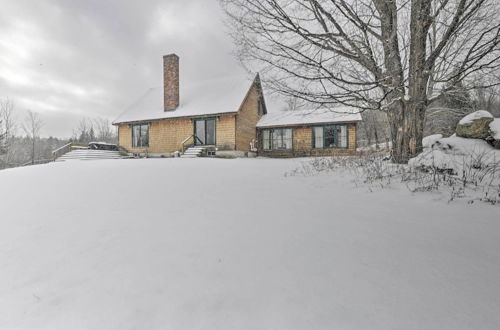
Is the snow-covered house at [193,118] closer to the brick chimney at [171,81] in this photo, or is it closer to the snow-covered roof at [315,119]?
the brick chimney at [171,81]

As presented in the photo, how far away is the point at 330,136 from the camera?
16812mm

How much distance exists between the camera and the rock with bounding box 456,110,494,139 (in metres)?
5.51

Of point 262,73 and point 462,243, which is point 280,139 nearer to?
point 262,73

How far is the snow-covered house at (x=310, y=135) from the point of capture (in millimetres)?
16188

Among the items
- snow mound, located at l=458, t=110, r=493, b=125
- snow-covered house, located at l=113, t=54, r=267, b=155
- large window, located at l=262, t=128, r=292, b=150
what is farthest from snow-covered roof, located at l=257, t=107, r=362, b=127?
snow mound, located at l=458, t=110, r=493, b=125

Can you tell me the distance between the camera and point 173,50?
17484mm

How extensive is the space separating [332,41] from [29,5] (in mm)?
12751

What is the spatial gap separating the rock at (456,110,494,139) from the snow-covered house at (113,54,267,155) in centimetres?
1160

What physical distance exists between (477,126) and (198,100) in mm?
15636

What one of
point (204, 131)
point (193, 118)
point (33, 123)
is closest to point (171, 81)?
point (193, 118)

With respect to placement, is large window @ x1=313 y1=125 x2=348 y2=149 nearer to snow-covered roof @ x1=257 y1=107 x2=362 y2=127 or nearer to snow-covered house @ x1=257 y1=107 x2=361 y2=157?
snow-covered house @ x1=257 y1=107 x2=361 y2=157

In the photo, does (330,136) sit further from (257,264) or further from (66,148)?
(66,148)

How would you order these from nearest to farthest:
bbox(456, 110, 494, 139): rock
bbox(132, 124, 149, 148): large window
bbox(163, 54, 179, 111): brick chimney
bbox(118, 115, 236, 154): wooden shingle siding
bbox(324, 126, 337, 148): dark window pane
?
1. bbox(456, 110, 494, 139): rock
2. bbox(118, 115, 236, 154): wooden shingle siding
3. bbox(324, 126, 337, 148): dark window pane
4. bbox(163, 54, 179, 111): brick chimney
5. bbox(132, 124, 149, 148): large window

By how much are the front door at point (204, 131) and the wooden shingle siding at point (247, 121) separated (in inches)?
72.2
